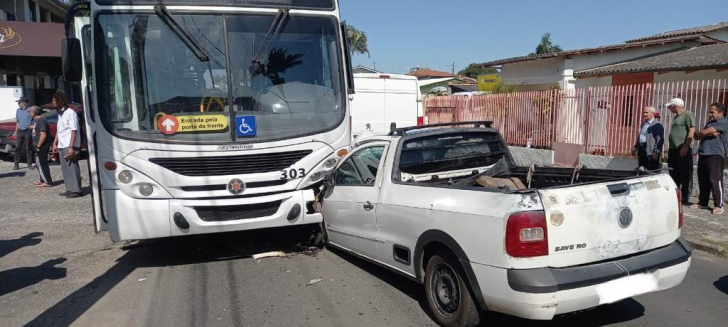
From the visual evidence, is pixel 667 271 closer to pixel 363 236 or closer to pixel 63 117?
pixel 363 236

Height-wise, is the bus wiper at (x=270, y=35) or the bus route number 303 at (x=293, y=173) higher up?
the bus wiper at (x=270, y=35)

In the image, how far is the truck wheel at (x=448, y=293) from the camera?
384 centimetres

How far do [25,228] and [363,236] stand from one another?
563 cm

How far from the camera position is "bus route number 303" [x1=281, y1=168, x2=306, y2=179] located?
5.78 meters

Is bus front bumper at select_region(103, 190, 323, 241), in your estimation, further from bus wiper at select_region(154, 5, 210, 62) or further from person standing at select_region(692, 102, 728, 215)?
person standing at select_region(692, 102, 728, 215)

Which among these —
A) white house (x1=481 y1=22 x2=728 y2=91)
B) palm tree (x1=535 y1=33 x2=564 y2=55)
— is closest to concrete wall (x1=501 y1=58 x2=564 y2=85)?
white house (x1=481 y1=22 x2=728 y2=91)

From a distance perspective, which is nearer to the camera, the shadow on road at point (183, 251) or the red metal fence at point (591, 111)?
the shadow on road at point (183, 251)

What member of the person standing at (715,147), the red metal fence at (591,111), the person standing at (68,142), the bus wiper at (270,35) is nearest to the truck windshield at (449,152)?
the bus wiper at (270,35)

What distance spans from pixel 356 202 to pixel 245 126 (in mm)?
1448

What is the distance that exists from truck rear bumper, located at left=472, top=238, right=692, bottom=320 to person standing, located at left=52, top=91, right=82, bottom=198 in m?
8.28

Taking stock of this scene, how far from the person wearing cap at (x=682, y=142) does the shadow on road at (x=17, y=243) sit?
9333mm

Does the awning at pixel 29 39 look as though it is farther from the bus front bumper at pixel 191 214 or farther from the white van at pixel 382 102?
the bus front bumper at pixel 191 214

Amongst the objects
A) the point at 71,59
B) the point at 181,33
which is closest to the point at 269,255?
the point at 181,33

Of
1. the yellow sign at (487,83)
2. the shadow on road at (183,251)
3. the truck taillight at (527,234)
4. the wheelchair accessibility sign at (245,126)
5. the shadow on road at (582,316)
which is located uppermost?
the yellow sign at (487,83)
